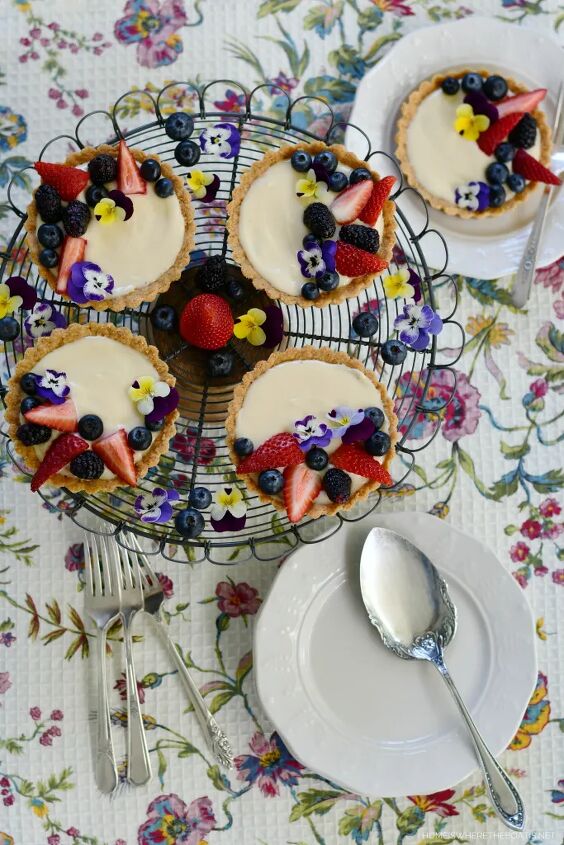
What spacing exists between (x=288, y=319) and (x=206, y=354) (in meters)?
0.27

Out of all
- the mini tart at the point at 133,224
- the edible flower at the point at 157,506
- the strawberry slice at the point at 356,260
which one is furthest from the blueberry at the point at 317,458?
the mini tart at the point at 133,224

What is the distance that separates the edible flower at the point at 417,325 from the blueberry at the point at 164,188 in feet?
2.20

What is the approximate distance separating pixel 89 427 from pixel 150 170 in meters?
0.67

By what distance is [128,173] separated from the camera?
2125 millimetres

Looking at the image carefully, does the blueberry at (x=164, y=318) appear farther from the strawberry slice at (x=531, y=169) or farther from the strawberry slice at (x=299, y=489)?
the strawberry slice at (x=531, y=169)

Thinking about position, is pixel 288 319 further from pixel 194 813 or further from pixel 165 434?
pixel 194 813

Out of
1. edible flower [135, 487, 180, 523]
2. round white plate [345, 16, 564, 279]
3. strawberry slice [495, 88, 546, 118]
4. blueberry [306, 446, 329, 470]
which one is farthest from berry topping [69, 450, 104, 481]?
strawberry slice [495, 88, 546, 118]

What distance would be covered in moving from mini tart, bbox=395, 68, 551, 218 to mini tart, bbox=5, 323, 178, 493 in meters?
0.90

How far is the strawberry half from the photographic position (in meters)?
2.10

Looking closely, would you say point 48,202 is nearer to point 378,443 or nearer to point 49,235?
point 49,235

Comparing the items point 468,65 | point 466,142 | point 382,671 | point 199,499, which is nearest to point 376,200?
point 466,142

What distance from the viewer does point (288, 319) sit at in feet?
7.91

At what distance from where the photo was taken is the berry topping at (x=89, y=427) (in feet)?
6.70

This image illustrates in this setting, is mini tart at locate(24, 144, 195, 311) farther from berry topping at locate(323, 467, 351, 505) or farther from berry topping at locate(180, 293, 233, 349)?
berry topping at locate(323, 467, 351, 505)
